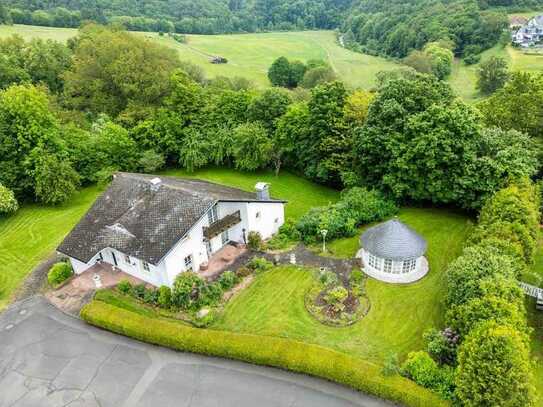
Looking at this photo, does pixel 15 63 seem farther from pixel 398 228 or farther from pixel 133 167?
pixel 398 228

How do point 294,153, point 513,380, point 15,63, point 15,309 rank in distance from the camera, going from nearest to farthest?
1. point 513,380
2. point 15,309
3. point 294,153
4. point 15,63

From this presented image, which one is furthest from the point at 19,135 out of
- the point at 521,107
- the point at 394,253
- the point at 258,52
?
the point at 258,52

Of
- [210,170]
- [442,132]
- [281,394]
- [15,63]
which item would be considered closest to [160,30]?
[15,63]

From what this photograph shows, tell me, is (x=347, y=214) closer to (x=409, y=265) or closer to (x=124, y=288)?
(x=409, y=265)

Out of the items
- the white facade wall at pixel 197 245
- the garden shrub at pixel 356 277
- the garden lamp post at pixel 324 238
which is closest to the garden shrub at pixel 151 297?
the white facade wall at pixel 197 245

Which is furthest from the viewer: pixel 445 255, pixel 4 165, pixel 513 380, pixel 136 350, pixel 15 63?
pixel 15 63

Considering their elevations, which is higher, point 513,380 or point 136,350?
point 513,380

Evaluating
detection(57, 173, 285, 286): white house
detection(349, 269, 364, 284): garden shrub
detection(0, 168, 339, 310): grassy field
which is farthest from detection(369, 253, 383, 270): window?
detection(0, 168, 339, 310): grassy field

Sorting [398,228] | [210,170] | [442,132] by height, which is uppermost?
[442,132]
